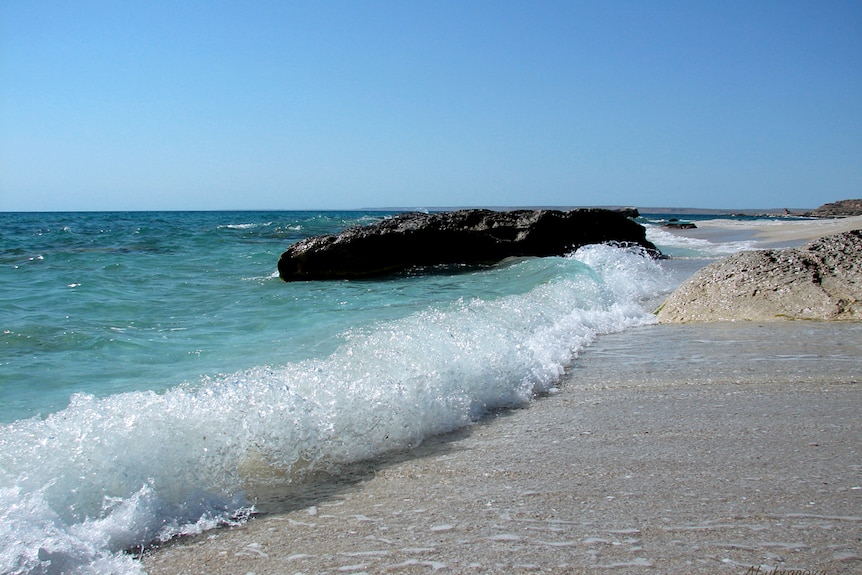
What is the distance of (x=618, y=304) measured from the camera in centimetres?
714

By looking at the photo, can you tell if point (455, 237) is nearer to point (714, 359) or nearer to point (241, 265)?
point (241, 265)

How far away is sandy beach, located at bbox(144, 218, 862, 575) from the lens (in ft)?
6.32

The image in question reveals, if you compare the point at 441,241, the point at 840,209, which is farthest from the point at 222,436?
the point at 840,209

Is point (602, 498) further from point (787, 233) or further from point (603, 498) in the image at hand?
point (787, 233)

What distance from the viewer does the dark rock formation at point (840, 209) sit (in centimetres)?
6504

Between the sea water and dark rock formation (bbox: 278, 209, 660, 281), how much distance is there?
1.17 m

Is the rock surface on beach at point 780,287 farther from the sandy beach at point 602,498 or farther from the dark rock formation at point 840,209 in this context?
the dark rock formation at point 840,209

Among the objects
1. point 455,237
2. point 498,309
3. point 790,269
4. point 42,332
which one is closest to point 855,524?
point 498,309

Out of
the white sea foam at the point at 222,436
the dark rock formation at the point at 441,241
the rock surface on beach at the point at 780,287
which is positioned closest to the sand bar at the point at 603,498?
the white sea foam at the point at 222,436

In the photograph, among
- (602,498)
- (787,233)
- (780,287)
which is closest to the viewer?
(602,498)

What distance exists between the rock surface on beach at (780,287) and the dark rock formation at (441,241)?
4.93 m

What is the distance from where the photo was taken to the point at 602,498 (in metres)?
2.33

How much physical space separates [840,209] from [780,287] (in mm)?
75234

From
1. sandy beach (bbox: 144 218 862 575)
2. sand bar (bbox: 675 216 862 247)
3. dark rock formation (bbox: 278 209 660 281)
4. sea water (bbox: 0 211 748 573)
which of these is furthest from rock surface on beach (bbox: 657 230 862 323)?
sand bar (bbox: 675 216 862 247)
